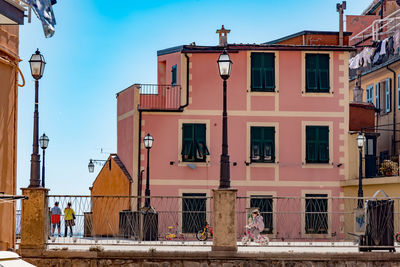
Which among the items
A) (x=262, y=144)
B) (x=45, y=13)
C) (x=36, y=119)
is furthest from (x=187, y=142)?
(x=45, y=13)

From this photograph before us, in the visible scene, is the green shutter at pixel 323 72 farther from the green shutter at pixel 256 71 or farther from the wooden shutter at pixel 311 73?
the green shutter at pixel 256 71

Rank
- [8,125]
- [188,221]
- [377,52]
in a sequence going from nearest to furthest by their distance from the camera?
1. [8,125]
2. [188,221]
3. [377,52]

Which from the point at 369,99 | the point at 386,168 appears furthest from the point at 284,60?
the point at 369,99

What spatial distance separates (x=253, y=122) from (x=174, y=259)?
1630 cm

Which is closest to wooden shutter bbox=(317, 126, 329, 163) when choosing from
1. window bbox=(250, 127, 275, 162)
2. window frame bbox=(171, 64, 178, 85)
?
window bbox=(250, 127, 275, 162)

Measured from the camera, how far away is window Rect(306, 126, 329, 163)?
3656 cm

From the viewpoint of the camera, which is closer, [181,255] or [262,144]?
[181,255]

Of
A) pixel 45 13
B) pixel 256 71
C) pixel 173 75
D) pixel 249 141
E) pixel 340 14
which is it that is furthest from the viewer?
pixel 340 14

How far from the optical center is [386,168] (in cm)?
3531

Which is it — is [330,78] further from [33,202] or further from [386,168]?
[33,202]

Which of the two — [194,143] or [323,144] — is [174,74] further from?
[323,144]

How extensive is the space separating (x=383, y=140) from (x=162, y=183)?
11.3 metres

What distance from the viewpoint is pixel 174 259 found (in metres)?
20.9

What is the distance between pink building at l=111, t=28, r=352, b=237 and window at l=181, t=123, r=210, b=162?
0.13 feet
